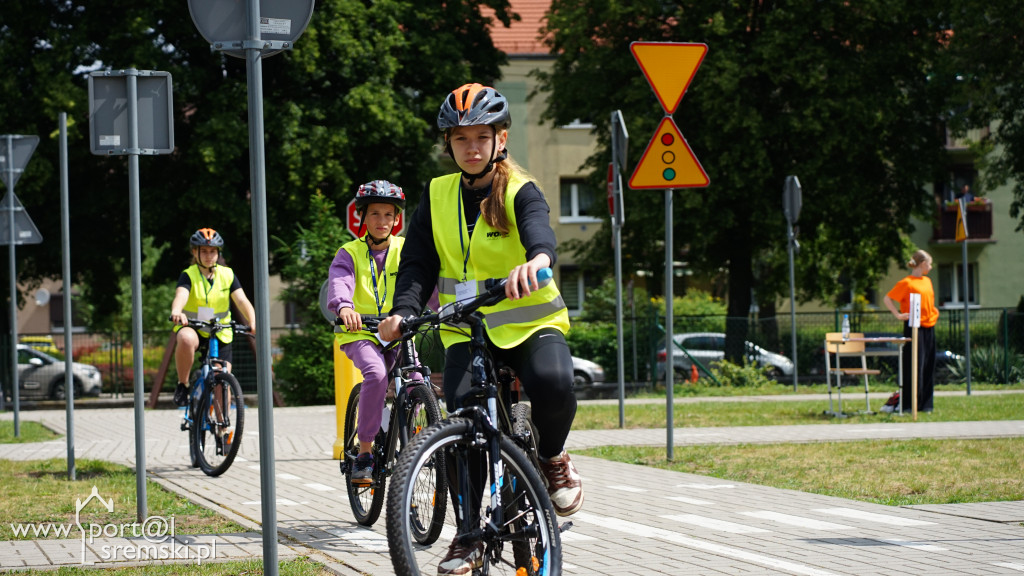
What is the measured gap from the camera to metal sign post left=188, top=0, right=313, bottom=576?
465 cm

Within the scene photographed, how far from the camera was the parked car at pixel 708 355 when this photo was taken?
978 inches


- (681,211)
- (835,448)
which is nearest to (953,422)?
(835,448)

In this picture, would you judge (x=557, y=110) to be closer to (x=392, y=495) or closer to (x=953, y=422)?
(x=953, y=422)

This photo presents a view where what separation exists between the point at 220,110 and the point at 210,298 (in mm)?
16916

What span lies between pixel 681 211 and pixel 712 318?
5245 millimetres

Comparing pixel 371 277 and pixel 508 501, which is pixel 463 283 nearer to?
pixel 508 501

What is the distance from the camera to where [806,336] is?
2612 centimetres

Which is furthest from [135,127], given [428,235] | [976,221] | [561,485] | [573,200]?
[976,221]

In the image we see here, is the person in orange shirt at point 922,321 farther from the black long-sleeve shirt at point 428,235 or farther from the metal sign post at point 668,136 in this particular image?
the black long-sleeve shirt at point 428,235

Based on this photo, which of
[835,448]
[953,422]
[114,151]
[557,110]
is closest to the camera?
[114,151]

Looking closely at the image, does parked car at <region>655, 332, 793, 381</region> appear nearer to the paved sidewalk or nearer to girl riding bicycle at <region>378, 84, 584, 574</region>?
the paved sidewalk

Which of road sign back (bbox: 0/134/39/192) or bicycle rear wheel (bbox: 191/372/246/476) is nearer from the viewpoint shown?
bicycle rear wheel (bbox: 191/372/246/476)

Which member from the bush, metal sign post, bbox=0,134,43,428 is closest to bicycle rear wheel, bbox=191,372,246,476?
metal sign post, bbox=0,134,43,428

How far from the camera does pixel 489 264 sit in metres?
4.70
